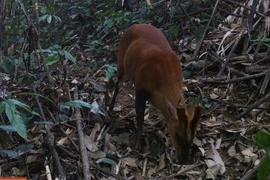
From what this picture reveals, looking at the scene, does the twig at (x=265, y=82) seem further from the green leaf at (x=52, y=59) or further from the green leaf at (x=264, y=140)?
the green leaf at (x=264, y=140)

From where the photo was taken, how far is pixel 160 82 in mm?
5371

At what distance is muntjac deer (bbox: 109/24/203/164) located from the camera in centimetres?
480

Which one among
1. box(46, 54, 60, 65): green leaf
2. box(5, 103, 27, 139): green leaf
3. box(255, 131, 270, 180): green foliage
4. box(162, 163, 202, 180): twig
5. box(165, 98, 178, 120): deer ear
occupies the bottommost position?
box(162, 163, 202, 180): twig

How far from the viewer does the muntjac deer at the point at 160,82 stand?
4797mm

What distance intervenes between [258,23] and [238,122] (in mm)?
A: 2196

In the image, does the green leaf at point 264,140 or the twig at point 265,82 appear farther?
the twig at point 265,82

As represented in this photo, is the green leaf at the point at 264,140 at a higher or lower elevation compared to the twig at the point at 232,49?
higher

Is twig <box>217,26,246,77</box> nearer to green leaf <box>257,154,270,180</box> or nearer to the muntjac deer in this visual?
the muntjac deer

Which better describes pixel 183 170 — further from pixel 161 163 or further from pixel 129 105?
pixel 129 105

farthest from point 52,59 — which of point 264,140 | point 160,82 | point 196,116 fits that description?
point 264,140

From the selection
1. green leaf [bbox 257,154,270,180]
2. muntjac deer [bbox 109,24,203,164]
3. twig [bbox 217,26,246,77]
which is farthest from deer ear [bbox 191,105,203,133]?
twig [bbox 217,26,246,77]

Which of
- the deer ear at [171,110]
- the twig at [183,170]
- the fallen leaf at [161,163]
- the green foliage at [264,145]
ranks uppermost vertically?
the green foliage at [264,145]

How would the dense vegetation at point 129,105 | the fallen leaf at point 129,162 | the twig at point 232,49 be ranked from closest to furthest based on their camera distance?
the dense vegetation at point 129,105, the fallen leaf at point 129,162, the twig at point 232,49

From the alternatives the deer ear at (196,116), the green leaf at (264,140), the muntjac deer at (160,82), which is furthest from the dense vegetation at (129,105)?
the deer ear at (196,116)
